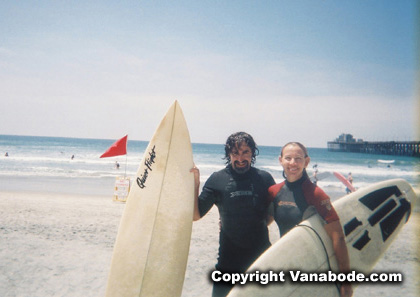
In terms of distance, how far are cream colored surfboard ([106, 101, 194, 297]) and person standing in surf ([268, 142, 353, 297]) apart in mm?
771

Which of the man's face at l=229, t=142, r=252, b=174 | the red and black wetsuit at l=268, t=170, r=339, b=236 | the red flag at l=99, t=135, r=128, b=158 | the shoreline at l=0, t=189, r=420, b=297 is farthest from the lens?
the red flag at l=99, t=135, r=128, b=158

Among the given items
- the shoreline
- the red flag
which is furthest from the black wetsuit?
the red flag

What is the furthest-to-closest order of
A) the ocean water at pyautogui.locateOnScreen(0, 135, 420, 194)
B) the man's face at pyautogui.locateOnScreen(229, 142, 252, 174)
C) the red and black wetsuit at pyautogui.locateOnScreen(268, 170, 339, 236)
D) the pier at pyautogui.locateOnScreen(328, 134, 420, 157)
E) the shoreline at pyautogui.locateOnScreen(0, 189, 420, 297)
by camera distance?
1. the pier at pyautogui.locateOnScreen(328, 134, 420, 157)
2. the ocean water at pyautogui.locateOnScreen(0, 135, 420, 194)
3. the shoreline at pyautogui.locateOnScreen(0, 189, 420, 297)
4. the man's face at pyautogui.locateOnScreen(229, 142, 252, 174)
5. the red and black wetsuit at pyautogui.locateOnScreen(268, 170, 339, 236)

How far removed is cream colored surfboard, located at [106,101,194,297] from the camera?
88.5 inches

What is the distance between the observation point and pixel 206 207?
2047 millimetres

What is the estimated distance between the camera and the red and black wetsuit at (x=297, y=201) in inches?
68.9

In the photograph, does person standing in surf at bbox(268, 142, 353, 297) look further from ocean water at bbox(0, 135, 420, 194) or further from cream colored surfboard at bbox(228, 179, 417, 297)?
ocean water at bbox(0, 135, 420, 194)

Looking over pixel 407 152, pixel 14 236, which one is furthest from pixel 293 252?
pixel 407 152

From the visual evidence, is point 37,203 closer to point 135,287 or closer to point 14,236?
point 14,236

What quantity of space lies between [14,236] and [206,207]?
4456mm

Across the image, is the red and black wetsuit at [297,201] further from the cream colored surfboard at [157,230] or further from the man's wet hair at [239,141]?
the cream colored surfboard at [157,230]

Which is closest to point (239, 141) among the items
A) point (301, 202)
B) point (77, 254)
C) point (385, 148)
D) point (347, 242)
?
point (301, 202)

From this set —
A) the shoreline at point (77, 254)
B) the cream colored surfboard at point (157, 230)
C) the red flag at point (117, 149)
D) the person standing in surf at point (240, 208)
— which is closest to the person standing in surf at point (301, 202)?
the person standing in surf at point (240, 208)

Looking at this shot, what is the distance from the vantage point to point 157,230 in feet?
7.61
